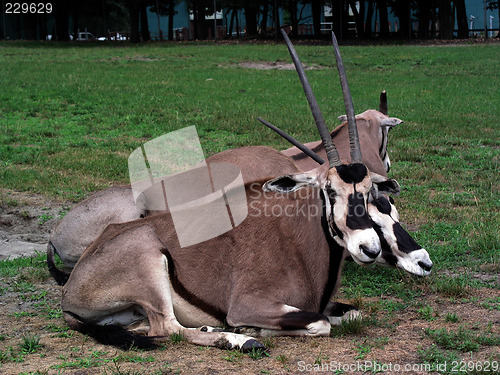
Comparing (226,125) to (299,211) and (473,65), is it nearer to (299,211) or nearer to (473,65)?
(299,211)

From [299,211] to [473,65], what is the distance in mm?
19900

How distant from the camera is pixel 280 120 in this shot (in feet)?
46.7

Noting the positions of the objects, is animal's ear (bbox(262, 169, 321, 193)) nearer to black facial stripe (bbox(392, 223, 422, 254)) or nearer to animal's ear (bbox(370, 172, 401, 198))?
animal's ear (bbox(370, 172, 401, 198))

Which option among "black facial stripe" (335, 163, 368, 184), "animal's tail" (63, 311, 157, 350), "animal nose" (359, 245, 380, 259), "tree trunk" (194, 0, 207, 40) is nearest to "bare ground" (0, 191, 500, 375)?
"animal's tail" (63, 311, 157, 350)

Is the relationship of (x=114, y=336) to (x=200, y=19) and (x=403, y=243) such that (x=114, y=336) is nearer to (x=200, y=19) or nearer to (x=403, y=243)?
(x=403, y=243)

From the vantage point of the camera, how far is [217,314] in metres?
4.98

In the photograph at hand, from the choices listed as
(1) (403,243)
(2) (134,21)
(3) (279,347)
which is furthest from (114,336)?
(2) (134,21)

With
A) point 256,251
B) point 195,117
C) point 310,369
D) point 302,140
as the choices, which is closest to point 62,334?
point 256,251

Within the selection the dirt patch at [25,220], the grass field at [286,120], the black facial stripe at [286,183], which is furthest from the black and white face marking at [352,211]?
the dirt patch at [25,220]

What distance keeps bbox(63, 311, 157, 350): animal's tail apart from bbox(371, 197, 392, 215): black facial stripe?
7.72 feet

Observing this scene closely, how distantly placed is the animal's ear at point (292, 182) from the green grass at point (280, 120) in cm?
125

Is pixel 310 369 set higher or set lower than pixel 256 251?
lower

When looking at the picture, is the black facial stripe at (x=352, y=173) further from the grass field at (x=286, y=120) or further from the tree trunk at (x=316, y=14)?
the tree trunk at (x=316, y=14)

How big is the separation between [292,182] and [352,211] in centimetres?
56
